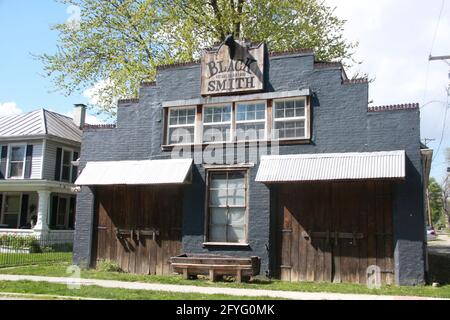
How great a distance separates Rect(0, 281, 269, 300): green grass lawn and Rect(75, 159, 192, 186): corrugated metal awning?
15.3 ft

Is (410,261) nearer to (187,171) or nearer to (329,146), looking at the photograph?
(329,146)

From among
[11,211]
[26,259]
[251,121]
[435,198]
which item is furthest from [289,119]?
[435,198]

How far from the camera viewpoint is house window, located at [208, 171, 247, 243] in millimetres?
16172

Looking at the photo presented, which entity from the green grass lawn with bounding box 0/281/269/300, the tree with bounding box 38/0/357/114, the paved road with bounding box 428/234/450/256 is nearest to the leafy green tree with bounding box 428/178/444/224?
the paved road with bounding box 428/234/450/256

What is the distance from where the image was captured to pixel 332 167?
14.7 metres

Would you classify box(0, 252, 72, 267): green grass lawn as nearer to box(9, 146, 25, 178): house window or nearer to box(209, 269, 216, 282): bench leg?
box(209, 269, 216, 282): bench leg

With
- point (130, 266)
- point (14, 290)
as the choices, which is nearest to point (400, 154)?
point (130, 266)

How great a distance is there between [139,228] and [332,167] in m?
6.96

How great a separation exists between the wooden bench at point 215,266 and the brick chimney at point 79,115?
2225cm

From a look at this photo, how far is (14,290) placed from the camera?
1197 cm

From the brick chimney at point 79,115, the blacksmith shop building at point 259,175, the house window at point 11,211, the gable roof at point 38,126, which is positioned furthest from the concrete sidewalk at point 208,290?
the brick chimney at point 79,115

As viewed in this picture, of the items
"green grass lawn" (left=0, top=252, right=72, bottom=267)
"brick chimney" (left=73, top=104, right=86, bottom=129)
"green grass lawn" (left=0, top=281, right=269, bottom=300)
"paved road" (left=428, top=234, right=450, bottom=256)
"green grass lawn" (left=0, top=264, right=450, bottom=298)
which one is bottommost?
"green grass lawn" (left=0, top=281, right=269, bottom=300)

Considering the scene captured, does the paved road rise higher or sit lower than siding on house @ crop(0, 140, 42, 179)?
lower

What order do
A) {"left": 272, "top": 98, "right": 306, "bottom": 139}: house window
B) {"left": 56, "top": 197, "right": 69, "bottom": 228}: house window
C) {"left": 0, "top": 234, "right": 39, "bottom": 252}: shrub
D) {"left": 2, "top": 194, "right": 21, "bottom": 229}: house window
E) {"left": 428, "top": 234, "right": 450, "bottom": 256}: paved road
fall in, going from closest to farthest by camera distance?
1. {"left": 272, "top": 98, "right": 306, "bottom": 139}: house window
2. {"left": 0, "top": 234, "right": 39, "bottom": 252}: shrub
3. {"left": 428, "top": 234, "right": 450, "bottom": 256}: paved road
4. {"left": 2, "top": 194, "right": 21, "bottom": 229}: house window
5. {"left": 56, "top": 197, "right": 69, "bottom": 228}: house window
